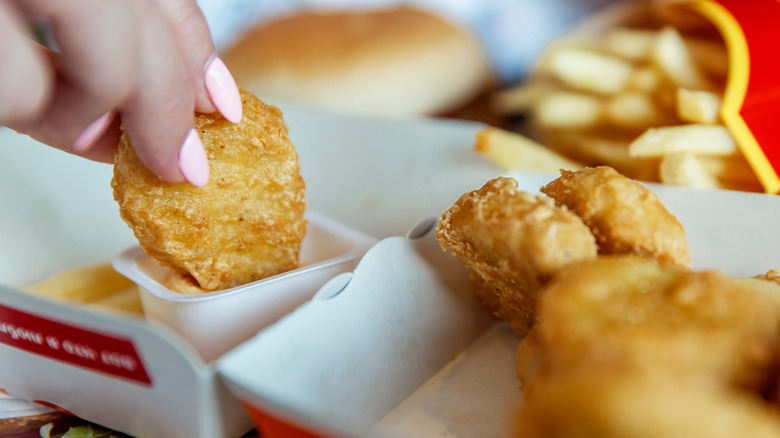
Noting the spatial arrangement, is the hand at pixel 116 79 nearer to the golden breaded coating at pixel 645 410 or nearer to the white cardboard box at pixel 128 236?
the white cardboard box at pixel 128 236

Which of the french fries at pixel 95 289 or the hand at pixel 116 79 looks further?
the french fries at pixel 95 289

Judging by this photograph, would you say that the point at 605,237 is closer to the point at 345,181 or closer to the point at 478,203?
the point at 478,203

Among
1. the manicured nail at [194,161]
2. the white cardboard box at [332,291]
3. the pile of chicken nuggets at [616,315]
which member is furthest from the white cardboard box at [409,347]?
the manicured nail at [194,161]

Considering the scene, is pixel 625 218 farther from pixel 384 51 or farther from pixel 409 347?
pixel 384 51

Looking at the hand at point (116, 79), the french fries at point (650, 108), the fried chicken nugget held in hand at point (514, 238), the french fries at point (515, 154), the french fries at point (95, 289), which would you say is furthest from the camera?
the french fries at point (515, 154)

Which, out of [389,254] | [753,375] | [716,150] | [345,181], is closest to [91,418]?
[389,254]
